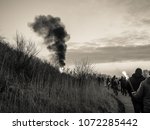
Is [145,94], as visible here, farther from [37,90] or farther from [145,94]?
[37,90]

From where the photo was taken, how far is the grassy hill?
6.07 metres

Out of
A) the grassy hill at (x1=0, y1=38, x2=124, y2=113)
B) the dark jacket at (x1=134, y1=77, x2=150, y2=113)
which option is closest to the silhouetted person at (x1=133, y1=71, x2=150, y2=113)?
the dark jacket at (x1=134, y1=77, x2=150, y2=113)

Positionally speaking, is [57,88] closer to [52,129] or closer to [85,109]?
[85,109]

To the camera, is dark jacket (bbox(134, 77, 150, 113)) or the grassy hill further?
the grassy hill

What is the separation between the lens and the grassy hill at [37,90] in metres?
6.07

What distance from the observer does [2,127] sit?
5605 millimetres

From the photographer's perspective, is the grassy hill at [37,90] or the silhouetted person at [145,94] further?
the grassy hill at [37,90]

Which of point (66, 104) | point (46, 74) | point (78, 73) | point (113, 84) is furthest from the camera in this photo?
point (113, 84)

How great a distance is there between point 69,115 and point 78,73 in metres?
3.81

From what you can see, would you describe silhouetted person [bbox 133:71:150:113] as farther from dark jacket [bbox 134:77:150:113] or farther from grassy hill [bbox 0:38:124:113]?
grassy hill [bbox 0:38:124:113]

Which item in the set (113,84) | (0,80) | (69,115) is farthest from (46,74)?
(113,84)

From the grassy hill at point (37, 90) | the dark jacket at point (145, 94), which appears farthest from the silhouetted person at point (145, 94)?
the grassy hill at point (37, 90)

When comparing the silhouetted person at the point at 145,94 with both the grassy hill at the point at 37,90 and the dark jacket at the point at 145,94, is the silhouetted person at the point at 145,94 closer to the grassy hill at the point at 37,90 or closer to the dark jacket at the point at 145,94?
the dark jacket at the point at 145,94

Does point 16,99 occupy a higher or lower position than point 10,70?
lower
